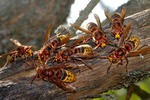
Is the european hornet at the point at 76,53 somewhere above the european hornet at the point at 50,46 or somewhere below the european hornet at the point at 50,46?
below

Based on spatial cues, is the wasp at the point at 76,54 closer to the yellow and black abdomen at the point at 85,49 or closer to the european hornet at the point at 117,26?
the yellow and black abdomen at the point at 85,49

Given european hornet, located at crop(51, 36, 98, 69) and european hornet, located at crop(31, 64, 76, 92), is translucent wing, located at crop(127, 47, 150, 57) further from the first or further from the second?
european hornet, located at crop(31, 64, 76, 92)

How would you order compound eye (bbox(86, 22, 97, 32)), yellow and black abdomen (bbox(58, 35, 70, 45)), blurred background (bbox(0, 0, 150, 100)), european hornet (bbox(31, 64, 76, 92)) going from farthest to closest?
blurred background (bbox(0, 0, 150, 100)) < compound eye (bbox(86, 22, 97, 32)) < yellow and black abdomen (bbox(58, 35, 70, 45)) < european hornet (bbox(31, 64, 76, 92))

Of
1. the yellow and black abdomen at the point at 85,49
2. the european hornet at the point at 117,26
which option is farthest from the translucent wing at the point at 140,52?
the yellow and black abdomen at the point at 85,49

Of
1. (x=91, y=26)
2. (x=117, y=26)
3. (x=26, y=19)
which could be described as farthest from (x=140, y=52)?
(x=26, y=19)

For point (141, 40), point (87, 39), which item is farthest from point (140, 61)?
point (87, 39)

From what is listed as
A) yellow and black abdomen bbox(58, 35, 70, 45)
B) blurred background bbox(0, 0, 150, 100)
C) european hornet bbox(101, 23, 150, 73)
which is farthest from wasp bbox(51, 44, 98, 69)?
blurred background bbox(0, 0, 150, 100)

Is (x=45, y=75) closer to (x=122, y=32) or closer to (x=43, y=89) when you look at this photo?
(x=43, y=89)

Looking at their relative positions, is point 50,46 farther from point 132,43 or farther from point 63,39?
point 132,43
